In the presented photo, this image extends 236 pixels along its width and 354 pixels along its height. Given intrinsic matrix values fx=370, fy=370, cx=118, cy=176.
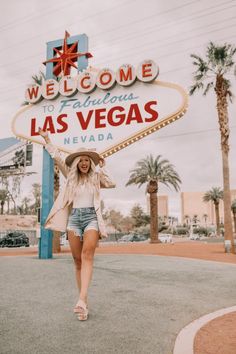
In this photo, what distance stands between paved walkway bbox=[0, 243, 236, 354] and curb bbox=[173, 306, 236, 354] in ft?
0.24

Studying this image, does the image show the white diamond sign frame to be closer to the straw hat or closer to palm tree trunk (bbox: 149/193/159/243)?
the straw hat

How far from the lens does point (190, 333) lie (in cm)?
370

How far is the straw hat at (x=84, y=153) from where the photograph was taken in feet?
14.6

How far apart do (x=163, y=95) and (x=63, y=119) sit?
13.5 ft

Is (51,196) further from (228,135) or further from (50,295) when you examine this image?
(228,135)

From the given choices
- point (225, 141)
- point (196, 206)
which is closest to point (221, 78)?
point (225, 141)

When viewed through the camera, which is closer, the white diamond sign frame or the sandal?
the sandal

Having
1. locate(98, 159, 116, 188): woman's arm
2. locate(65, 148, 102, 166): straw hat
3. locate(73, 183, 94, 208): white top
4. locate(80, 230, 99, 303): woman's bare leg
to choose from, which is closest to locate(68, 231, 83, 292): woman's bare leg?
locate(80, 230, 99, 303): woman's bare leg

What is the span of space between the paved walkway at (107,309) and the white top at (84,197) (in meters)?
1.24

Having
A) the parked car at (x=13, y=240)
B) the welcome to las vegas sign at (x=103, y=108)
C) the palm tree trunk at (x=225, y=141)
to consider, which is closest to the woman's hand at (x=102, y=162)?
the welcome to las vegas sign at (x=103, y=108)

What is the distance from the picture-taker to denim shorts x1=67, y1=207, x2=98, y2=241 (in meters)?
4.21

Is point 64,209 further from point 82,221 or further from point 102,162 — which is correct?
point 102,162

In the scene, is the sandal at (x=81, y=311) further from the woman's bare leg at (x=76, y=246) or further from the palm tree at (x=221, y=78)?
the palm tree at (x=221, y=78)

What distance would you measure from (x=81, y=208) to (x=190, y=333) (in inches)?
69.2
